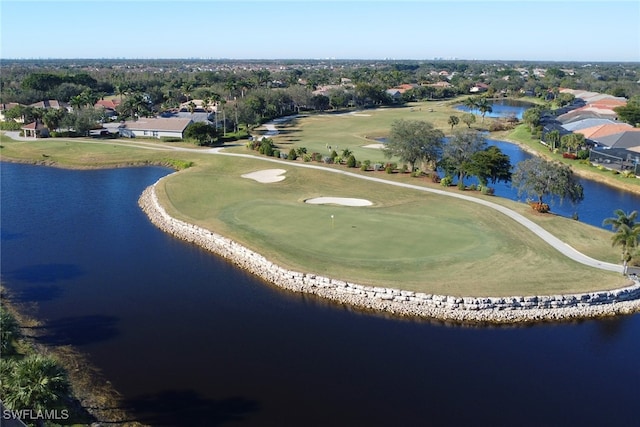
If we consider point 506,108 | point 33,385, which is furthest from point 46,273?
point 506,108

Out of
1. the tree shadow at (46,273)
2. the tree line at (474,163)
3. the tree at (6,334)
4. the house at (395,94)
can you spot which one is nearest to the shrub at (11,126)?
the tree shadow at (46,273)

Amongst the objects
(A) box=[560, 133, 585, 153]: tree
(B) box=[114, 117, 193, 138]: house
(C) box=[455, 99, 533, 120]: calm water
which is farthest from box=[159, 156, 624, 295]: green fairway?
(C) box=[455, 99, 533, 120]: calm water

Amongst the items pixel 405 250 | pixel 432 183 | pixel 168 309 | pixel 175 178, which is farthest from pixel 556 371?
pixel 175 178

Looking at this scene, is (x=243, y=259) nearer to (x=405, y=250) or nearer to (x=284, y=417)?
(x=405, y=250)

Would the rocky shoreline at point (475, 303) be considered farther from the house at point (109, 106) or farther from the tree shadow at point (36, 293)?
the house at point (109, 106)

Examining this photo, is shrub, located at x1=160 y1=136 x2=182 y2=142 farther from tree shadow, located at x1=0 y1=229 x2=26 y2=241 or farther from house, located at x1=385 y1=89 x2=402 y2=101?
house, located at x1=385 y1=89 x2=402 y2=101
